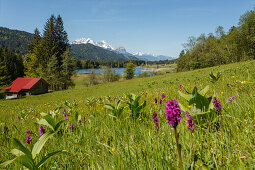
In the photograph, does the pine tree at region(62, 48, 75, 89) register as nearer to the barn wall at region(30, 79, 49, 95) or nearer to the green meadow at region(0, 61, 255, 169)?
the barn wall at region(30, 79, 49, 95)

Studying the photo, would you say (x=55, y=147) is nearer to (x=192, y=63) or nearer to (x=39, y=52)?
(x=39, y=52)

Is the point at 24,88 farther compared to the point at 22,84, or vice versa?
the point at 22,84

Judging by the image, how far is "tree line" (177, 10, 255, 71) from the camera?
52516 millimetres

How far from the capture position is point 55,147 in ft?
6.10

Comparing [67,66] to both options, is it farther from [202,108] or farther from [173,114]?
[173,114]

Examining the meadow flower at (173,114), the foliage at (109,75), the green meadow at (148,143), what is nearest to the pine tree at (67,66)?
the foliage at (109,75)

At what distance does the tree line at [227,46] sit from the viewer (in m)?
52.5

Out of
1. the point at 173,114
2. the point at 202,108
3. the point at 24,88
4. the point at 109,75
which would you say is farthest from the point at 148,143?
the point at 109,75

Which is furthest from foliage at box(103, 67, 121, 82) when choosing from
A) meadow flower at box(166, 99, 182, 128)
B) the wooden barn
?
meadow flower at box(166, 99, 182, 128)

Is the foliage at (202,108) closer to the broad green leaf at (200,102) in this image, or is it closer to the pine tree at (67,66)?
the broad green leaf at (200,102)

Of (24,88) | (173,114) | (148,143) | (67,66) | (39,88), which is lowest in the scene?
(39,88)

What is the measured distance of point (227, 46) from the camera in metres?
62.2

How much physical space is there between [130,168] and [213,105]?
4.37 feet

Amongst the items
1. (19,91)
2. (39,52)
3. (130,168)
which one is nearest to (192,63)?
(39,52)
